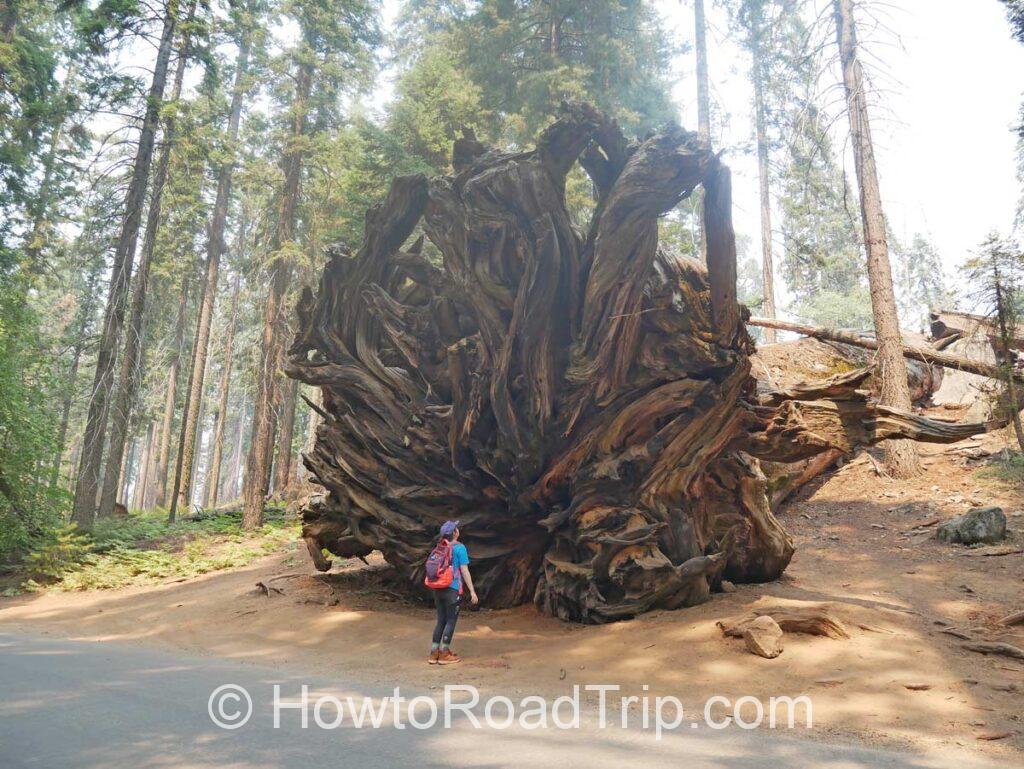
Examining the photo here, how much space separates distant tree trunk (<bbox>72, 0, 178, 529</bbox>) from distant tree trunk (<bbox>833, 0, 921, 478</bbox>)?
16.7 metres

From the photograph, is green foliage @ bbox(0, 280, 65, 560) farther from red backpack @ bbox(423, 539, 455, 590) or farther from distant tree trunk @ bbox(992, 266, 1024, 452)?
distant tree trunk @ bbox(992, 266, 1024, 452)

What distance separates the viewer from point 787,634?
244 inches

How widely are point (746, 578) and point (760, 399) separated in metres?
2.59

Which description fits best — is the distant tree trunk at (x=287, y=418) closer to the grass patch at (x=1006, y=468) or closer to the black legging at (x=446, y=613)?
the black legging at (x=446, y=613)

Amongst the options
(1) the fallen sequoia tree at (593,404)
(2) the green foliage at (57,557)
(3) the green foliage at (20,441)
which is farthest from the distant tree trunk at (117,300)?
(1) the fallen sequoia tree at (593,404)

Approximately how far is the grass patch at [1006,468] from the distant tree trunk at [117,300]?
1900 cm

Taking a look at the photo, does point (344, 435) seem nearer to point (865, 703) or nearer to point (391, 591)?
point (391, 591)

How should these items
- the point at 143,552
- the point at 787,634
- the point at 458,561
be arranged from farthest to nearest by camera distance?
1. the point at 143,552
2. the point at 458,561
3. the point at 787,634

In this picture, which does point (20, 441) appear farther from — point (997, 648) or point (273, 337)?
point (997, 648)

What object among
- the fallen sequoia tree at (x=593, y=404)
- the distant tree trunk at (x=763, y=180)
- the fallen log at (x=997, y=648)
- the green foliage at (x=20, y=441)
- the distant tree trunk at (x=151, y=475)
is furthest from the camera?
the distant tree trunk at (x=151, y=475)

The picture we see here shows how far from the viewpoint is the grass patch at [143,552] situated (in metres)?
13.4

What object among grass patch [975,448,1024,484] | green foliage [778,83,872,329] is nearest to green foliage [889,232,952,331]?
green foliage [778,83,872,329]

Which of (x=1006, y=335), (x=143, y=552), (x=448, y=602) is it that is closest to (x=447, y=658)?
(x=448, y=602)

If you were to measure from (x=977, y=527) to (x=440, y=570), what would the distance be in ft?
27.4
